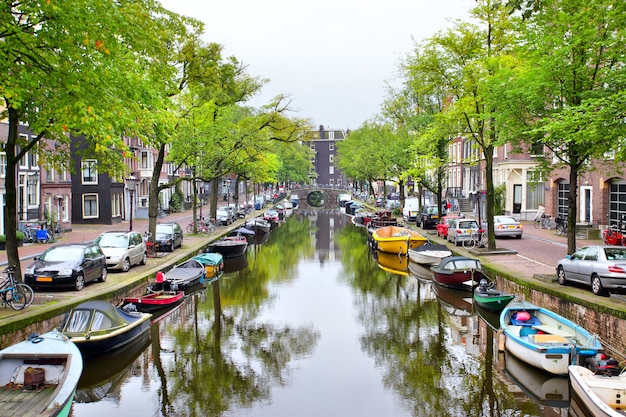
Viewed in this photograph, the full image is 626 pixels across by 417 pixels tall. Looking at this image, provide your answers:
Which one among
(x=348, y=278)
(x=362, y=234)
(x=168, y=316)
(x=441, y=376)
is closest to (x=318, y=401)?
(x=441, y=376)

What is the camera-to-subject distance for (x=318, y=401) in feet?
47.5

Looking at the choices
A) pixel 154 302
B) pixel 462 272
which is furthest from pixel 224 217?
pixel 154 302

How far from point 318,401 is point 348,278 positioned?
18.8m

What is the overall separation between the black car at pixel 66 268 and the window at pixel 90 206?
106 ft

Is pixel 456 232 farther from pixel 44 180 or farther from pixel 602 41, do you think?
pixel 44 180

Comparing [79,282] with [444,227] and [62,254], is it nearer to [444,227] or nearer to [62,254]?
[62,254]

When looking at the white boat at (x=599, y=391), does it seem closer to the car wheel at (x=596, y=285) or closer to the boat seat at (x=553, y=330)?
the boat seat at (x=553, y=330)

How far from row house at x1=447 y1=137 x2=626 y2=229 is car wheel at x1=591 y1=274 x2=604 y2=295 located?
577 centimetres

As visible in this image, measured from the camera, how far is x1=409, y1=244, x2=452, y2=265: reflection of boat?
109 feet

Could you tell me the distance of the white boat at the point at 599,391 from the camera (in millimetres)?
11750

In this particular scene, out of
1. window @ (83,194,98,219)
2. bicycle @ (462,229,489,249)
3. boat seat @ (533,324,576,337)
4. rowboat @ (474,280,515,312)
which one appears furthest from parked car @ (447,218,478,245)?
window @ (83,194,98,219)

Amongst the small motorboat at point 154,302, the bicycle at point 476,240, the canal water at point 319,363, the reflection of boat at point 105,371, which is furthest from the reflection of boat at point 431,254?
the reflection of boat at point 105,371

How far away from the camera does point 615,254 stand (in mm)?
19406

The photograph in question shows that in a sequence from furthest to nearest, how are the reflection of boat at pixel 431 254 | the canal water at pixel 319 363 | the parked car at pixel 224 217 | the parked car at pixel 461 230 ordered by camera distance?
the parked car at pixel 224 217
the parked car at pixel 461 230
the reflection of boat at pixel 431 254
the canal water at pixel 319 363
